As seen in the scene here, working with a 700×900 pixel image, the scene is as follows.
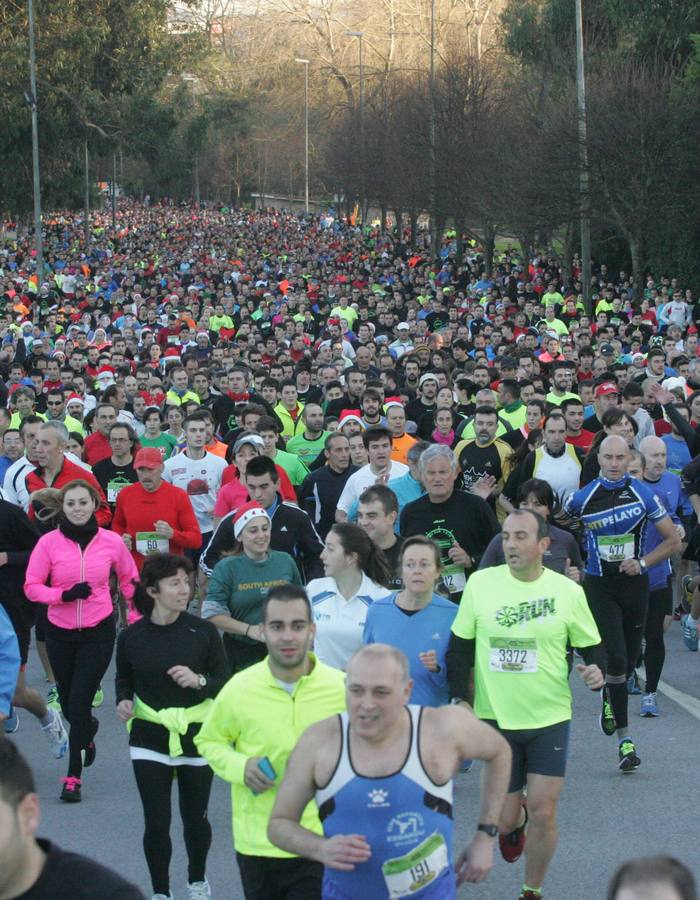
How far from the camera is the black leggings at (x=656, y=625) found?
973cm

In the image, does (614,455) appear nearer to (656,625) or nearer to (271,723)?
(656,625)

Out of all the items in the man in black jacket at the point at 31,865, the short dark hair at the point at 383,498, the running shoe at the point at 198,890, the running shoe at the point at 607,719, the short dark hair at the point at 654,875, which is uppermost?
the short dark hair at the point at 654,875

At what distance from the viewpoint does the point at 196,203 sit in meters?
109

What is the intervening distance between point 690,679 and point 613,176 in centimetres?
2657

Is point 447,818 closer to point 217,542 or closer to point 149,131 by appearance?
point 217,542

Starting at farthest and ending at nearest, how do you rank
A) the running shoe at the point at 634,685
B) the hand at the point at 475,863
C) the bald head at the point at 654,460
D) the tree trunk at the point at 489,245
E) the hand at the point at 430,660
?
the tree trunk at the point at 489,245 → the bald head at the point at 654,460 → the running shoe at the point at 634,685 → the hand at the point at 430,660 → the hand at the point at 475,863

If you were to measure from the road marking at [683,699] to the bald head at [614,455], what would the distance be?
2.01 m

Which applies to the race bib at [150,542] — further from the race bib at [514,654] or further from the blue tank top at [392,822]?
the blue tank top at [392,822]

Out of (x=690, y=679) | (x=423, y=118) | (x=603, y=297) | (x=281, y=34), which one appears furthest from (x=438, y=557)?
(x=281, y=34)

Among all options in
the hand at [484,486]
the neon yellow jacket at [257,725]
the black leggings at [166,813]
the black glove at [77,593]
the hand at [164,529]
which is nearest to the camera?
the neon yellow jacket at [257,725]

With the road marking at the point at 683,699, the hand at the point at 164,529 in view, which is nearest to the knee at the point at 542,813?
the road marking at the point at 683,699

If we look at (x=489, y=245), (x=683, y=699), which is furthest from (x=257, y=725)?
(x=489, y=245)

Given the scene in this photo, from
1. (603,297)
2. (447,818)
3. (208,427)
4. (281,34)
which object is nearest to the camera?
(447,818)

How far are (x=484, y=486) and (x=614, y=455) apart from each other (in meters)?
2.65
